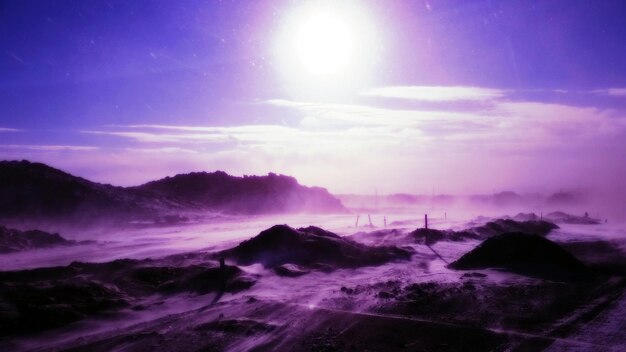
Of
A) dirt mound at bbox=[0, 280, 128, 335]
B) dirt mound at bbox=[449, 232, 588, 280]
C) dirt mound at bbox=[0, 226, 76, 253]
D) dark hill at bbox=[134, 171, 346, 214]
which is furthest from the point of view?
dark hill at bbox=[134, 171, 346, 214]

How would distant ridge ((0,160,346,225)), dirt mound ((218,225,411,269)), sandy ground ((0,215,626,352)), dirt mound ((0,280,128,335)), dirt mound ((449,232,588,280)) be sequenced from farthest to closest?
distant ridge ((0,160,346,225)) < dirt mound ((218,225,411,269)) < dirt mound ((449,232,588,280)) < dirt mound ((0,280,128,335)) < sandy ground ((0,215,626,352))

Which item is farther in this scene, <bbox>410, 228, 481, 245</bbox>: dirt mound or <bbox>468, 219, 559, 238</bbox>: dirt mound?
<bbox>468, 219, 559, 238</bbox>: dirt mound

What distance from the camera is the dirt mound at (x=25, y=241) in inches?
1348

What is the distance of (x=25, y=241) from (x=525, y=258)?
34.8m

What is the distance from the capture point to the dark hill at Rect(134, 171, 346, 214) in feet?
301

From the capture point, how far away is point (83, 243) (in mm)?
39531

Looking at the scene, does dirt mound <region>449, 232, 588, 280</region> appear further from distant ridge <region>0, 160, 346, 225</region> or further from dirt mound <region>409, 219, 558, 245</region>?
distant ridge <region>0, 160, 346, 225</region>

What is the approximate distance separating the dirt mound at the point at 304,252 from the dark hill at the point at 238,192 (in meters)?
60.9

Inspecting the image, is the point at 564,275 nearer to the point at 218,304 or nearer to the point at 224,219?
the point at 218,304

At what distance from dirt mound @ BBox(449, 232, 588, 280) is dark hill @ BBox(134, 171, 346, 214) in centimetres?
6851

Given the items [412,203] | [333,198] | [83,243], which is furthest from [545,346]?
[412,203]

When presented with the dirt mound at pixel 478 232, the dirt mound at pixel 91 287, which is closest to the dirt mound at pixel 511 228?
the dirt mound at pixel 478 232

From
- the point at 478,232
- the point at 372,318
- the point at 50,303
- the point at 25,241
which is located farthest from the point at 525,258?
the point at 25,241

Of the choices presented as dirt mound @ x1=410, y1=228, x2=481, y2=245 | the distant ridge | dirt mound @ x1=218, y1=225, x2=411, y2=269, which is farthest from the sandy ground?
the distant ridge
